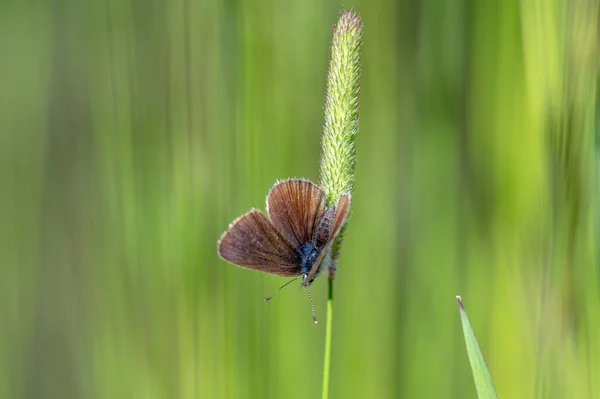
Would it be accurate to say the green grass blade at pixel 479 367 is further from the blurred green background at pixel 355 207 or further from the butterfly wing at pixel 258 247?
the blurred green background at pixel 355 207

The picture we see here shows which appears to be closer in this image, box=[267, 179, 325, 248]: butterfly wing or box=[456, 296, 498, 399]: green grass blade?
box=[456, 296, 498, 399]: green grass blade

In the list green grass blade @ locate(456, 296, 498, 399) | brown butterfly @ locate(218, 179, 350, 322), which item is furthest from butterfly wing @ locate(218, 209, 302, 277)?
green grass blade @ locate(456, 296, 498, 399)

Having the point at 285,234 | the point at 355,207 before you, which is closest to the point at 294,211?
the point at 285,234

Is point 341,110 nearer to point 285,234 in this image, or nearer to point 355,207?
point 285,234

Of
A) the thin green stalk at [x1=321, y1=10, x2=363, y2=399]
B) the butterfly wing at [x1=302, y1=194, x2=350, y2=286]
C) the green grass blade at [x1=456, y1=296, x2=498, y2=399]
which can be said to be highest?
the thin green stalk at [x1=321, y1=10, x2=363, y2=399]

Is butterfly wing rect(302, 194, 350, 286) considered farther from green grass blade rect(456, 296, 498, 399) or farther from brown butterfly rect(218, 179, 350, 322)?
green grass blade rect(456, 296, 498, 399)

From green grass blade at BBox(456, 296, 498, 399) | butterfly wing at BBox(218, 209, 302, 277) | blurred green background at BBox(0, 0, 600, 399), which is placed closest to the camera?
green grass blade at BBox(456, 296, 498, 399)
